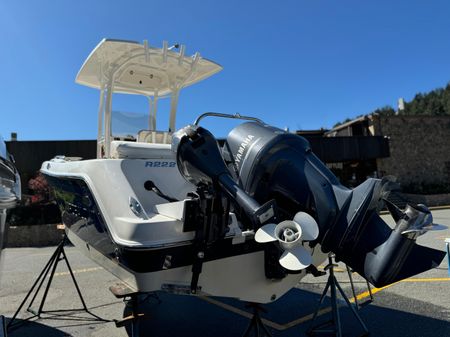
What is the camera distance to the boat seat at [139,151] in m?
3.04

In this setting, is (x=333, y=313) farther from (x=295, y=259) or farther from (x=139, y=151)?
(x=139, y=151)

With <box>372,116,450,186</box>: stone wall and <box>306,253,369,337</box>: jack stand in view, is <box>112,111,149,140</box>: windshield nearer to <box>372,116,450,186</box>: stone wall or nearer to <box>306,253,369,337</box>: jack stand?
<box>306,253,369,337</box>: jack stand

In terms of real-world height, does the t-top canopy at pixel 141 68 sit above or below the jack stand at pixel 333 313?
above

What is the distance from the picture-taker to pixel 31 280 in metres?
6.18

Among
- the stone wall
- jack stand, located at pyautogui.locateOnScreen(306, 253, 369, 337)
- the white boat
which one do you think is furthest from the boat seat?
the stone wall

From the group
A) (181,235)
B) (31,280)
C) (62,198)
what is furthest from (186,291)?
(31,280)

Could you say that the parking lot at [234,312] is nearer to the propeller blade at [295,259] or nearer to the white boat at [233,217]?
the white boat at [233,217]

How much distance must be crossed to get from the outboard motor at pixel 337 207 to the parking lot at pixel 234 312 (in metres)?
1.52

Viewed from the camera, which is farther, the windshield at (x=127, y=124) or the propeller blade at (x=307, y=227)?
the windshield at (x=127, y=124)

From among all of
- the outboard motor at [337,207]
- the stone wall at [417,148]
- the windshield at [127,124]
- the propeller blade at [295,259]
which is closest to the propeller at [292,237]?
the propeller blade at [295,259]

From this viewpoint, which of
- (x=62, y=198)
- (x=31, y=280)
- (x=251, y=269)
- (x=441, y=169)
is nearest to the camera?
(x=251, y=269)

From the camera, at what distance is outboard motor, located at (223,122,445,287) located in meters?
2.21

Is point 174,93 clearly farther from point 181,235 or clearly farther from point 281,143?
point 181,235

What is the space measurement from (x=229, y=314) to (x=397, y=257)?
2.52 metres
